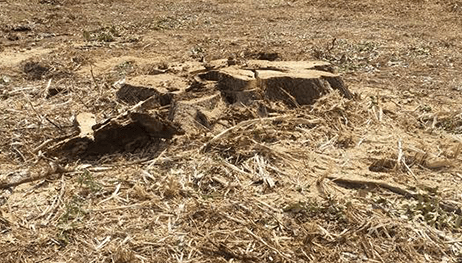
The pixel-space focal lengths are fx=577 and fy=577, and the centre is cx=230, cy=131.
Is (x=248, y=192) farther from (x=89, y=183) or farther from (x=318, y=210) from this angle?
(x=89, y=183)

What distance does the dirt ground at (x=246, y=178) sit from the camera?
3.11 meters

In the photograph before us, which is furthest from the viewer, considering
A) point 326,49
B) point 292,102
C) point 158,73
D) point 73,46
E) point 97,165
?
point 73,46

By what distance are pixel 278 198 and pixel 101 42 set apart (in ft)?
18.9

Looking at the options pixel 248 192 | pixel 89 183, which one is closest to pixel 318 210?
pixel 248 192

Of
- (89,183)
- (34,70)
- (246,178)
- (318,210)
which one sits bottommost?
(34,70)

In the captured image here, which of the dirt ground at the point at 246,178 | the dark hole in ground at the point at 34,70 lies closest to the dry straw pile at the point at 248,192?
the dirt ground at the point at 246,178

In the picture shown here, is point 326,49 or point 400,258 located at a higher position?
point 400,258

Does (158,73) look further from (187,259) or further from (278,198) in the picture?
(187,259)

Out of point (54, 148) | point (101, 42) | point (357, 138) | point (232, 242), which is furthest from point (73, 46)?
point (232, 242)

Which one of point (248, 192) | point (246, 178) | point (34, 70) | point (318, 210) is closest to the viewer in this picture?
point (318, 210)

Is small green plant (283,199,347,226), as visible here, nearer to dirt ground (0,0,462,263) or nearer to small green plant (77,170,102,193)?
dirt ground (0,0,462,263)

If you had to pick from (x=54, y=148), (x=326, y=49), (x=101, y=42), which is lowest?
(x=101, y=42)

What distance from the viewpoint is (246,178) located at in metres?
3.75

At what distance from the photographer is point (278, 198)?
3.53 meters
